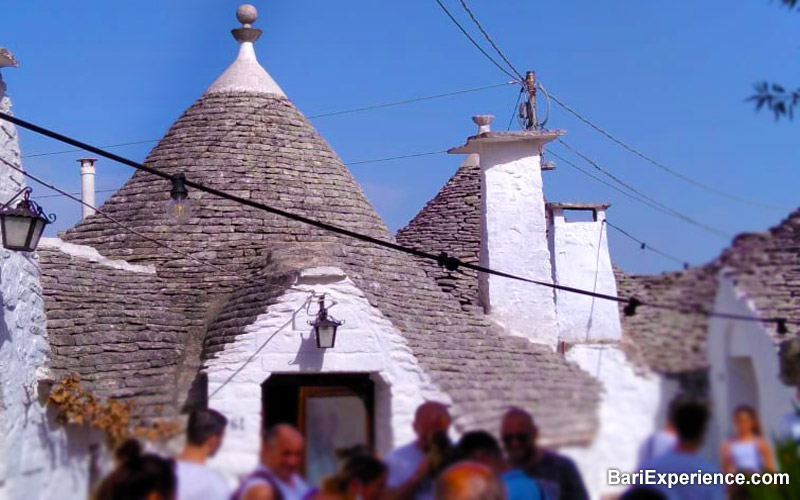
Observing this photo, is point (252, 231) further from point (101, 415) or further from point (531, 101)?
point (101, 415)

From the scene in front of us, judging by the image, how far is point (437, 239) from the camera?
16.2 metres

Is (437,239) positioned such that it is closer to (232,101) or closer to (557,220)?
(232,101)

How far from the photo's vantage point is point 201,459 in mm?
3646

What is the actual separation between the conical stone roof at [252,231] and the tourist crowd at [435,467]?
12.2 ft

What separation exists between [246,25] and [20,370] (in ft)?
20.8

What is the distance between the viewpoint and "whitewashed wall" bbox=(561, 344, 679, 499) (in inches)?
137

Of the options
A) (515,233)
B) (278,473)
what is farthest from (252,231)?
(278,473)

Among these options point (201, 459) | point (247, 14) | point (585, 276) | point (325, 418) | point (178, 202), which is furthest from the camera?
point (247, 14)

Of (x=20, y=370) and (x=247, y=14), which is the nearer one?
(x=20, y=370)

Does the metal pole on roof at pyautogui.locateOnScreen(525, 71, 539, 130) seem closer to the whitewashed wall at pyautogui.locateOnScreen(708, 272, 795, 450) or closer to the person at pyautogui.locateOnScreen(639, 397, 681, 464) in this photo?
the whitewashed wall at pyautogui.locateOnScreen(708, 272, 795, 450)

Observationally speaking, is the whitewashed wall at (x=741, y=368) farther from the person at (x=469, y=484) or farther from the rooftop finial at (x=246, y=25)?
the rooftop finial at (x=246, y=25)

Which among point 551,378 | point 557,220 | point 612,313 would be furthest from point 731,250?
point 557,220

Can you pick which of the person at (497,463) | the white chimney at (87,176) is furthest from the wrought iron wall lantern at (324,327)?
the white chimney at (87,176)

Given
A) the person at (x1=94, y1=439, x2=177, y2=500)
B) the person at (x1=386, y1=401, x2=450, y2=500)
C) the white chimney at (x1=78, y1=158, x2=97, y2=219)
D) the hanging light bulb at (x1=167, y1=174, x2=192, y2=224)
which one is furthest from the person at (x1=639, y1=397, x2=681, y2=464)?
the white chimney at (x1=78, y1=158, x2=97, y2=219)
